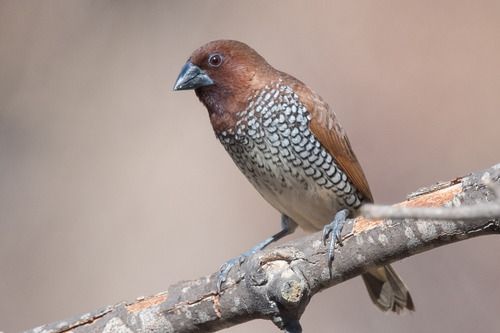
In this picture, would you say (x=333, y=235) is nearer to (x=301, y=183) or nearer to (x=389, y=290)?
(x=301, y=183)

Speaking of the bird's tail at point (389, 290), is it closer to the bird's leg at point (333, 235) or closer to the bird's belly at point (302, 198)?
the bird's belly at point (302, 198)

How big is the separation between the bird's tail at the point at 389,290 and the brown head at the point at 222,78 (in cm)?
111

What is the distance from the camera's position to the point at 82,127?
18.3 feet

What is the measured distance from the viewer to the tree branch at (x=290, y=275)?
2.29m

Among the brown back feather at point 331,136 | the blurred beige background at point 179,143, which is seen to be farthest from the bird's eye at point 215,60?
the blurred beige background at point 179,143

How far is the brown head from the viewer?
10.9ft

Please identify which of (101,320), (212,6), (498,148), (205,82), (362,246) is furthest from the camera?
(212,6)

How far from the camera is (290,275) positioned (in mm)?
2443

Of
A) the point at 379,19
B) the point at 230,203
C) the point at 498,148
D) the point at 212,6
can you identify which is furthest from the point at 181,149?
the point at 498,148

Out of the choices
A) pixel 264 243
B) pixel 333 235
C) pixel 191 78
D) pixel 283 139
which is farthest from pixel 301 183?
pixel 191 78

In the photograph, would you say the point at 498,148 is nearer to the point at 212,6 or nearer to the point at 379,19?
the point at 379,19

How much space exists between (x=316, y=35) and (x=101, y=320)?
347 cm

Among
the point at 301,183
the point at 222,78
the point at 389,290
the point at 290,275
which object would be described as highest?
the point at 222,78

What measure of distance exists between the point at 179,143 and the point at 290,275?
3101mm
